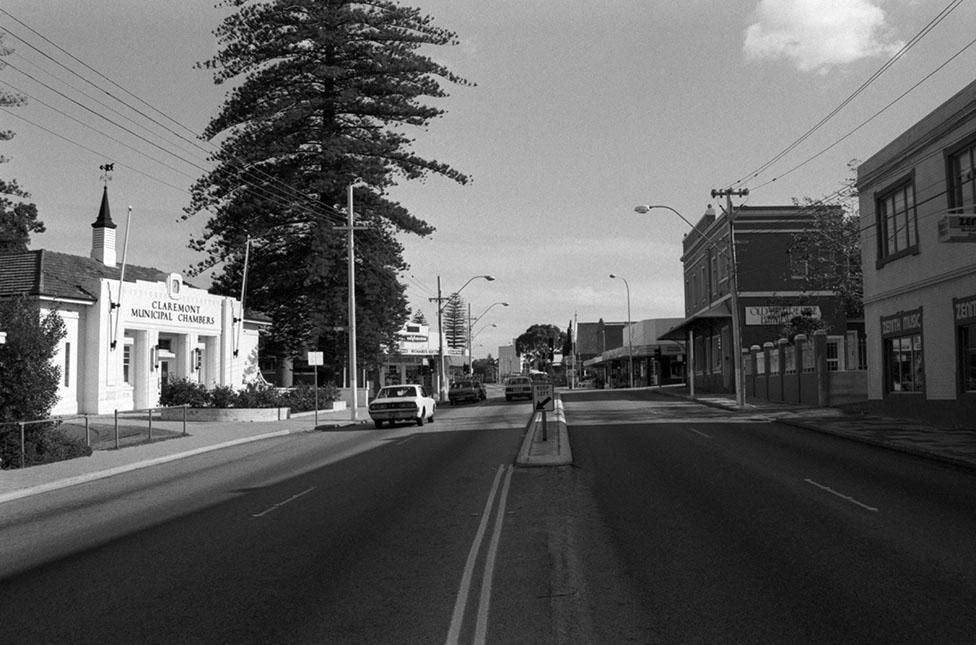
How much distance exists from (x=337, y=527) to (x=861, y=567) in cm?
592

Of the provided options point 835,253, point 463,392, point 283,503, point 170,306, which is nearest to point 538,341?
point 463,392

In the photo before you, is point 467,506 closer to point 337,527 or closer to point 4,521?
point 337,527

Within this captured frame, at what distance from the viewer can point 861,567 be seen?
26.5 feet

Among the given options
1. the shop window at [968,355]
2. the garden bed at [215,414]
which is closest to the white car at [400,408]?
the garden bed at [215,414]

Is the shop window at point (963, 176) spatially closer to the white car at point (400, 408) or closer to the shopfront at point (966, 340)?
the shopfront at point (966, 340)

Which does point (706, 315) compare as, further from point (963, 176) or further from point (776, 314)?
point (963, 176)

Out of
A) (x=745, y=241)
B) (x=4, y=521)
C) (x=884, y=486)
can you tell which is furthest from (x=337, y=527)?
(x=745, y=241)

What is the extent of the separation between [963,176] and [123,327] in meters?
30.0

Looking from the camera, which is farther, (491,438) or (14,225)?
(14,225)

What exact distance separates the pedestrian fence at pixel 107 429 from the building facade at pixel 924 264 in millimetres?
20831

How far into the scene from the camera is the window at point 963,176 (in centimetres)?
2233

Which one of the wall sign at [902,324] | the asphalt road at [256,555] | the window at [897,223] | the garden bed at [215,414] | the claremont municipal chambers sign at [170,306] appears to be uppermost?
the window at [897,223]

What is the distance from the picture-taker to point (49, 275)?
107 ft

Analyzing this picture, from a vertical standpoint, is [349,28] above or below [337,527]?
above
